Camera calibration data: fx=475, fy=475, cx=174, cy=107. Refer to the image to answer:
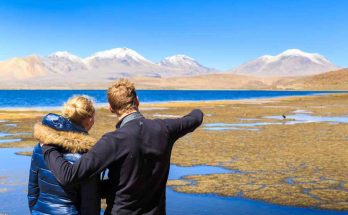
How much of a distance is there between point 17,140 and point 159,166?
2279 cm

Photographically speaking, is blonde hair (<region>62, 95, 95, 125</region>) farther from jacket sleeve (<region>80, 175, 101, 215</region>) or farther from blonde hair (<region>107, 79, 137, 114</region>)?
jacket sleeve (<region>80, 175, 101, 215</region>)

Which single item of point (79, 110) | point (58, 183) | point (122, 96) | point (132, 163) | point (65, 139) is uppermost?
point (122, 96)

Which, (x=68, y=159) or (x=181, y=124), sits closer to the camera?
(x=68, y=159)

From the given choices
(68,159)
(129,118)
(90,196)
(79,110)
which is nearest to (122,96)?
(129,118)

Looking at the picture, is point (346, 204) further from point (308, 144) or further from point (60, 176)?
point (308, 144)

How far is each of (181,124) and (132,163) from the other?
2.07 ft

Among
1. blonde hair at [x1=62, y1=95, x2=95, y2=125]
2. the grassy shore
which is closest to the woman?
blonde hair at [x1=62, y1=95, x2=95, y2=125]

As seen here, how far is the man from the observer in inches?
153

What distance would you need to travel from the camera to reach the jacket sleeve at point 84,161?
3.83 metres

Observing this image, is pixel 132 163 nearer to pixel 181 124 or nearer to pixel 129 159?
pixel 129 159

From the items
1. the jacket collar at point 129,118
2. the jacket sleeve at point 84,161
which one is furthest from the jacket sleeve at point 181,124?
the jacket sleeve at point 84,161

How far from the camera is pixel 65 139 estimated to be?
13.1 feet

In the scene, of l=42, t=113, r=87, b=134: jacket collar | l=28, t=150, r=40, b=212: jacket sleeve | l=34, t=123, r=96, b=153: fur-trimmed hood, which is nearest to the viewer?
l=34, t=123, r=96, b=153: fur-trimmed hood

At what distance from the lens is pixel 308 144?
22.4 meters
